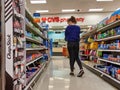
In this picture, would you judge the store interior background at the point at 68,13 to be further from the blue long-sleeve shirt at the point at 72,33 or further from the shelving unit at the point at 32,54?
the blue long-sleeve shirt at the point at 72,33

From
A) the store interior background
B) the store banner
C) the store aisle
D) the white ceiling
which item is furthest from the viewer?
the store interior background

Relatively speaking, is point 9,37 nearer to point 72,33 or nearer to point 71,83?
point 71,83

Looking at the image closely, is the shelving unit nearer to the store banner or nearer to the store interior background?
the store banner

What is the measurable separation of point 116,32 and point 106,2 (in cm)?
869

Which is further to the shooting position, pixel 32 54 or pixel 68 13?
pixel 68 13

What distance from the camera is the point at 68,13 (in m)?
15.9

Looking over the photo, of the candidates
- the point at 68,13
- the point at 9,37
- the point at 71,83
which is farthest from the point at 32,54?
the point at 68,13

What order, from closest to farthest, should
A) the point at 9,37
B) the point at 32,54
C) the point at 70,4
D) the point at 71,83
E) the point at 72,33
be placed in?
the point at 9,37 < the point at 71,83 < the point at 32,54 < the point at 72,33 < the point at 70,4

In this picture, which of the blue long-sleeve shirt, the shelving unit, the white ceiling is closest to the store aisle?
the shelving unit

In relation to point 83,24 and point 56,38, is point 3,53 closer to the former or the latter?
point 83,24

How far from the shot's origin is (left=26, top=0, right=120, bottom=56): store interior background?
1259 centimetres

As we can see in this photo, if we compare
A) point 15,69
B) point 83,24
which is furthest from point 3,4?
point 83,24

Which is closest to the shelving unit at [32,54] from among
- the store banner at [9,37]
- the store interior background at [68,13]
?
the store banner at [9,37]

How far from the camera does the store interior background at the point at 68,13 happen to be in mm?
12594
